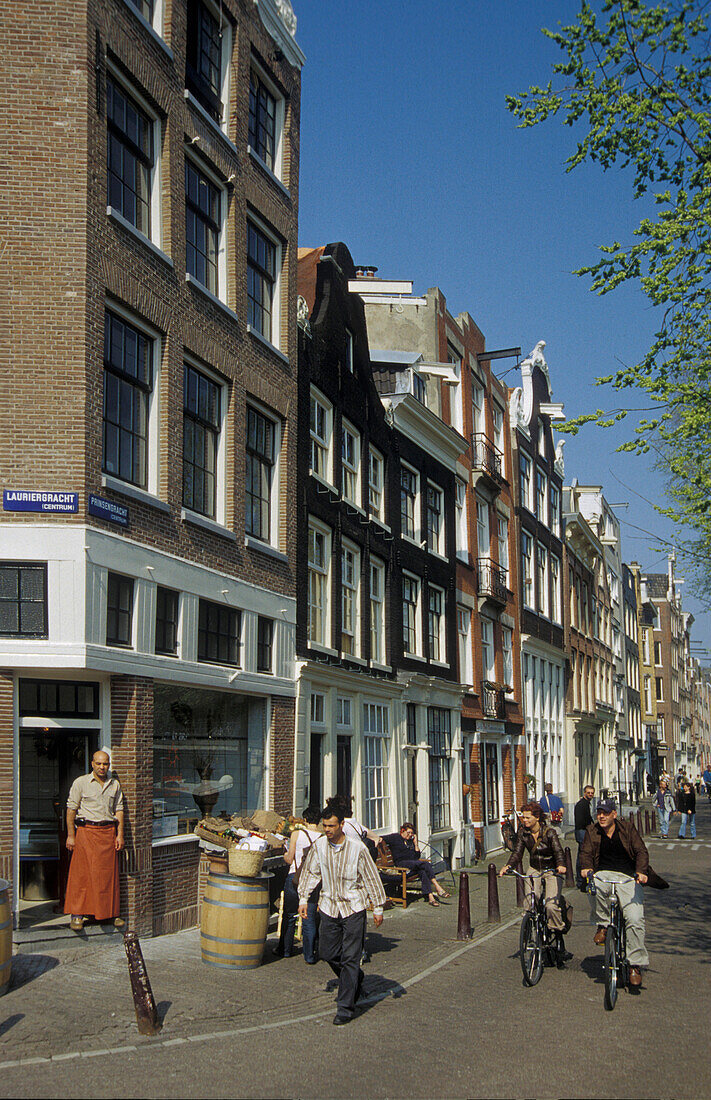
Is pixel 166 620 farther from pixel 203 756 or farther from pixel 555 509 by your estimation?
pixel 555 509

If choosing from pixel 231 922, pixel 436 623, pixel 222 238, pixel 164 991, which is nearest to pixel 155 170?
pixel 222 238

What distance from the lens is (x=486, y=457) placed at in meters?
33.7

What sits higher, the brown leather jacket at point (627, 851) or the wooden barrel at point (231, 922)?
the brown leather jacket at point (627, 851)

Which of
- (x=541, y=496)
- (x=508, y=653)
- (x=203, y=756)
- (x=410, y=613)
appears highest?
(x=541, y=496)

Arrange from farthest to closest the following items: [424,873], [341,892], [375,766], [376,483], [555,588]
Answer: [555,588], [376,483], [375,766], [424,873], [341,892]

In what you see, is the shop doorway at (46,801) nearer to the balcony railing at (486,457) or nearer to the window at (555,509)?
the balcony railing at (486,457)

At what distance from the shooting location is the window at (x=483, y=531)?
34.2 metres

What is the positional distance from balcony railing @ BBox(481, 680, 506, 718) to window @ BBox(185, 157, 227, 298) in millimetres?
17831

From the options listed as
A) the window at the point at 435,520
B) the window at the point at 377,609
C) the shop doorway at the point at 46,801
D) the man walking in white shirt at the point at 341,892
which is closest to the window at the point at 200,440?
the shop doorway at the point at 46,801

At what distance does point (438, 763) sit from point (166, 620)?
47.9 feet

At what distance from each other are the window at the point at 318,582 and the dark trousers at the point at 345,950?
34.8 ft

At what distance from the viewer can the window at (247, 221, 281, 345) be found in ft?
62.3

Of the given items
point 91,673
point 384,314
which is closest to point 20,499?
point 91,673

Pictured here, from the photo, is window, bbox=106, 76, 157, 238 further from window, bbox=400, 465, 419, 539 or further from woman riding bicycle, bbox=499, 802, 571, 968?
window, bbox=400, 465, 419, 539
